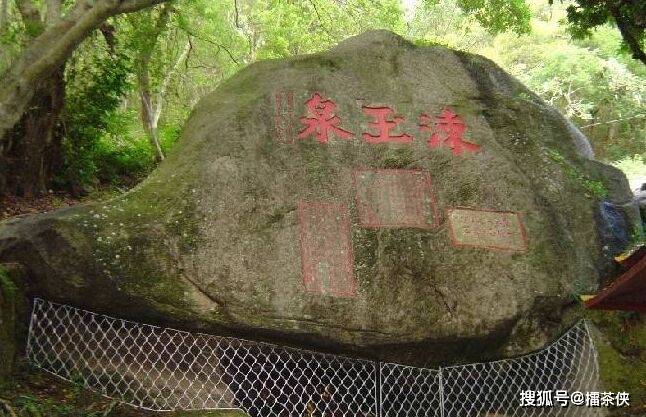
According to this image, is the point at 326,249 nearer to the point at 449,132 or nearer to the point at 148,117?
the point at 449,132

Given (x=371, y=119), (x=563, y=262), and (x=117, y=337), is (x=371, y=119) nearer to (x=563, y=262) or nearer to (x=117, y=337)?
(x=563, y=262)

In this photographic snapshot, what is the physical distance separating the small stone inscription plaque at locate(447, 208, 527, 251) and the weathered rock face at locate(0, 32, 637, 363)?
0.06 feet

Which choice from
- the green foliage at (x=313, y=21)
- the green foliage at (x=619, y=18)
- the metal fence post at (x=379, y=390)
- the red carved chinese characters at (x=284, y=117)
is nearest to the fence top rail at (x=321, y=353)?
the metal fence post at (x=379, y=390)

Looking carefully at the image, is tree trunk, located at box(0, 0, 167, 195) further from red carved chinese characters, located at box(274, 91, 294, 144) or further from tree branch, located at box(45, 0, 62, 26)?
red carved chinese characters, located at box(274, 91, 294, 144)

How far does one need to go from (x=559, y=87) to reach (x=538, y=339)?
48.8ft

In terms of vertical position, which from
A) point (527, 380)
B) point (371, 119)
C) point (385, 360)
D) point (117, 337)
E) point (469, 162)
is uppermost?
point (371, 119)

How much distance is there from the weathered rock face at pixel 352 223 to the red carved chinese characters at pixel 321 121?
0.02m

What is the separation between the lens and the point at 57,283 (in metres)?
3.58

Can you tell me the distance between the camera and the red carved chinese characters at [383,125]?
16.2ft

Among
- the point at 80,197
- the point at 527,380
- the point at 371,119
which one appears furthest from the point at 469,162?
the point at 80,197

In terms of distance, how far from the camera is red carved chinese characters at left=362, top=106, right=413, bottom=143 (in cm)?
494

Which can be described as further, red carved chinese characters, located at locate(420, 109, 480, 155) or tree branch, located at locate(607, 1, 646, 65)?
red carved chinese characters, located at locate(420, 109, 480, 155)

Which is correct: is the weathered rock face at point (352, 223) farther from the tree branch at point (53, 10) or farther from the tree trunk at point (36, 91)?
the tree branch at point (53, 10)

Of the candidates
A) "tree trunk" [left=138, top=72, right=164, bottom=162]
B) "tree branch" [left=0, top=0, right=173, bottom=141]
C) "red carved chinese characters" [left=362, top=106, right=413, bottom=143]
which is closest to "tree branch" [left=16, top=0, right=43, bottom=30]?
"tree branch" [left=0, top=0, right=173, bottom=141]
